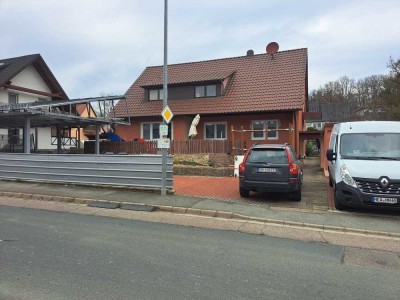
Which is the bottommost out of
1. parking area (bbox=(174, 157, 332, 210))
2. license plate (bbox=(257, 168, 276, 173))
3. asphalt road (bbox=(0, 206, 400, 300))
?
asphalt road (bbox=(0, 206, 400, 300))

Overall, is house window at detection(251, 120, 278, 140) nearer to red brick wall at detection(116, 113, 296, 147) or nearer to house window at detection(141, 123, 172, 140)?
red brick wall at detection(116, 113, 296, 147)

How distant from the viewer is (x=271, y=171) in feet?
35.7

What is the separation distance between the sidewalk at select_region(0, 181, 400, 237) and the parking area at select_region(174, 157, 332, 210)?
67 cm

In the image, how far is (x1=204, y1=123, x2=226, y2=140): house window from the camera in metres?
25.1

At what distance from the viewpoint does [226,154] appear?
18969mm

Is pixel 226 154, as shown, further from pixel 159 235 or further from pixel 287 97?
pixel 159 235

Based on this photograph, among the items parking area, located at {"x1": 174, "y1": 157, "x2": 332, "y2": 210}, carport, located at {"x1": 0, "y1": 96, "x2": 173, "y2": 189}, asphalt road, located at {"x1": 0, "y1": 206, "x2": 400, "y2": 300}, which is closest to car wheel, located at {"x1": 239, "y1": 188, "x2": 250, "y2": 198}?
parking area, located at {"x1": 174, "y1": 157, "x2": 332, "y2": 210}

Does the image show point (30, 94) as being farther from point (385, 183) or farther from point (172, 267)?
point (172, 267)

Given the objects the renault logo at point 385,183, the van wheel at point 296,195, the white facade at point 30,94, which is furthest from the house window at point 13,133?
the renault logo at point 385,183

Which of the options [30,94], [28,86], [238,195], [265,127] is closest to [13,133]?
[30,94]

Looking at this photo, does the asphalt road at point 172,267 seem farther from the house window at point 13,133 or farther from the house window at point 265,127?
the house window at point 13,133

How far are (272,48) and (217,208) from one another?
20305 millimetres

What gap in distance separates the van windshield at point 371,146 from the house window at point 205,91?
52.0 feet

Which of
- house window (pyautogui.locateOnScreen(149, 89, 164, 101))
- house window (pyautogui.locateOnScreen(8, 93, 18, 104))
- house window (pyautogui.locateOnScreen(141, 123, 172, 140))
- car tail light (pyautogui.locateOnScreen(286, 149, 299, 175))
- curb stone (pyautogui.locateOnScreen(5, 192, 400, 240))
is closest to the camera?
curb stone (pyautogui.locateOnScreen(5, 192, 400, 240))
